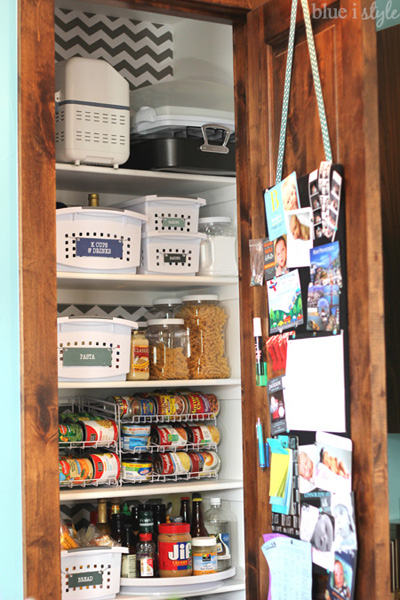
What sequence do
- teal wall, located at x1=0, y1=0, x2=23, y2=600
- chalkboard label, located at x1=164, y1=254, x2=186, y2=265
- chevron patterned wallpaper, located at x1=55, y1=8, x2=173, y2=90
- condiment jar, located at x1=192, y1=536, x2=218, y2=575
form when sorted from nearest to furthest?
teal wall, located at x1=0, y1=0, x2=23, y2=600, condiment jar, located at x1=192, y1=536, x2=218, y2=575, chalkboard label, located at x1=164, y1=254, x2=186, y2=265, chevron patterned wallpaper, located at x1=55, y1=8, x2=173, y2=90

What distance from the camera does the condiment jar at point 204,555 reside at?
8.79 feet

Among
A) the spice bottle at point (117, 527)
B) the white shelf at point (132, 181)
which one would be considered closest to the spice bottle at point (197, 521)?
the spice bottle at point (117, 527)

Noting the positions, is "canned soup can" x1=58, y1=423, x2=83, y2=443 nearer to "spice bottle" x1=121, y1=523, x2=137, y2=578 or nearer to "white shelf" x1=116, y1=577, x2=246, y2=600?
"spice bottle" x1=121, y1=523, x2=137, y2=578

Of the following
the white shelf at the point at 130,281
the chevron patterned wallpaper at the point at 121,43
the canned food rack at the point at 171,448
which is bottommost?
the canned food rack at the point at 171,448

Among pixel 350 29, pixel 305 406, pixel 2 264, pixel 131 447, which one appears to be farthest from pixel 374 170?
pixel 131 447

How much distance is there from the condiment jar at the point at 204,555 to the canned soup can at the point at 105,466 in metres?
0.38

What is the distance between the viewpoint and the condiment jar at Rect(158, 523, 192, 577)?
8.63 feet

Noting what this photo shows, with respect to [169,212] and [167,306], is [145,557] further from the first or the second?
[169,212]

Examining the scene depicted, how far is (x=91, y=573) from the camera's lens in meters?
2.51

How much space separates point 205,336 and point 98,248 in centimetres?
53

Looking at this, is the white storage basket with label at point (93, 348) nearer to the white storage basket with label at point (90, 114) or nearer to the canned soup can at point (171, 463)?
the canned soup can at point (171, 463)

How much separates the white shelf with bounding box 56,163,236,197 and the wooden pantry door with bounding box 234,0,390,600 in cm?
78

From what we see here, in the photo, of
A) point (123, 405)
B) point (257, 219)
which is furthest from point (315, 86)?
point (123, 405)

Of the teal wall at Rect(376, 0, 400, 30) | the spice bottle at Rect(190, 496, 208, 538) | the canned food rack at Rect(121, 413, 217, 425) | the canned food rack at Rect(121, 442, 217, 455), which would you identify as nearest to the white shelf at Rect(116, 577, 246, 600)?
the spice bottle at Rect(190, 496, 208, 538)
